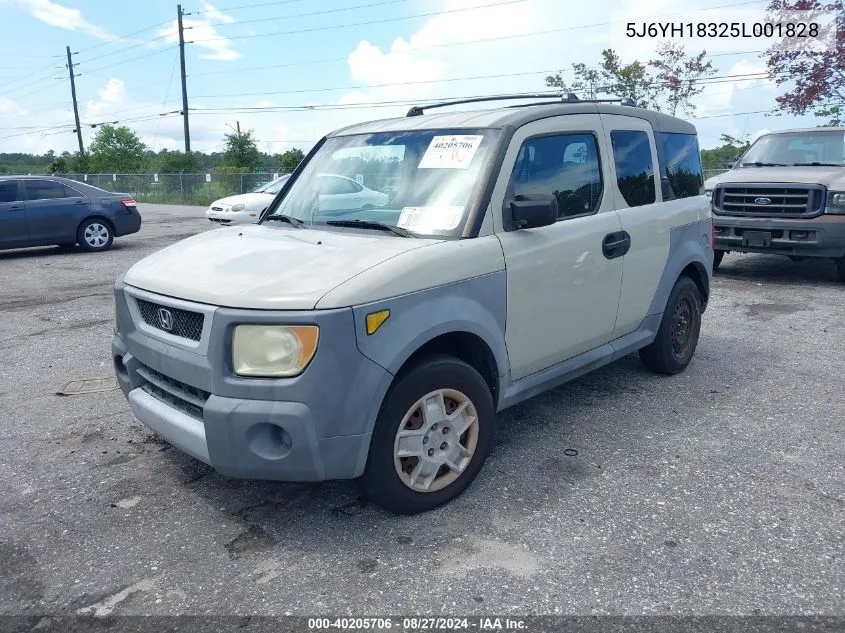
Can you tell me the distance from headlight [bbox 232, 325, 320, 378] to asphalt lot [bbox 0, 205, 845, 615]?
0.84m

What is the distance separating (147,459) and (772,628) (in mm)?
3215

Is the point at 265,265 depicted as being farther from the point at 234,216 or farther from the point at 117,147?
the point at 117,147

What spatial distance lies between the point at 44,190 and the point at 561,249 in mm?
11871

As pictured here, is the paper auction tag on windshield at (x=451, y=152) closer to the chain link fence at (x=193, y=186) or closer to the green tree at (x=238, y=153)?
the chain link fence at (x=193, y=186)

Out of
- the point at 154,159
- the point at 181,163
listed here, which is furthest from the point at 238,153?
the point at 154,159

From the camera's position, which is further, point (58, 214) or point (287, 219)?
point (58, 214)

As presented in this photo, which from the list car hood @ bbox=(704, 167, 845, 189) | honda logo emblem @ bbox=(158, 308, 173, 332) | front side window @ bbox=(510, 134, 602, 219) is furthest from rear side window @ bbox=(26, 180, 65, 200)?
front side window @ bbox=(510, 134, 602, 219)

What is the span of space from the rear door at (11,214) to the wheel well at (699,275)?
11.7 meters

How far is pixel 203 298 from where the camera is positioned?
3.02 meters

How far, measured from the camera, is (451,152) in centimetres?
376

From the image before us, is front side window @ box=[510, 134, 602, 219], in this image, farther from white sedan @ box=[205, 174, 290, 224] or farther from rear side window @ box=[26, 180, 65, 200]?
rear side window @ box=[26, 180, 65, 200]

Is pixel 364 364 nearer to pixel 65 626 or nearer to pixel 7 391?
pixel 65 626

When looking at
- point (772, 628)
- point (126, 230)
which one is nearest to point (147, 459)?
point (772, 628)

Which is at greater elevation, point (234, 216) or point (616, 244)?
point (616, 244)
